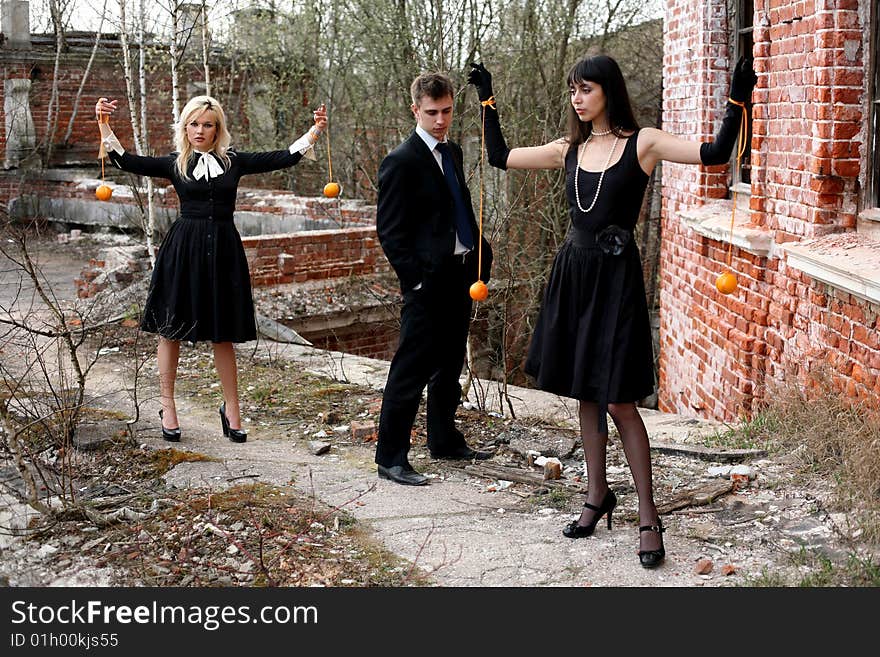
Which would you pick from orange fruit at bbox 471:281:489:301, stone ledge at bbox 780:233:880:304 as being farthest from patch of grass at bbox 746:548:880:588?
orange fruit at bbox 471:281:489:301

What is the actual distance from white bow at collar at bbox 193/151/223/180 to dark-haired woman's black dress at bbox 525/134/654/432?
251 cm

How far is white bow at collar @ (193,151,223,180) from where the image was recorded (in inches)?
237

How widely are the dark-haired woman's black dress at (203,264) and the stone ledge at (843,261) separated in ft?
9.61

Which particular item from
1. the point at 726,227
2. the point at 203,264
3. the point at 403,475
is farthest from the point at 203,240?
the point at 726,227

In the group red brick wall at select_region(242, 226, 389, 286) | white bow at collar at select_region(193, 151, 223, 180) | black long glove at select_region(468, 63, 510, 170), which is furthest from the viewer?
red brick wall at select_region(242, 226, 389, 286)

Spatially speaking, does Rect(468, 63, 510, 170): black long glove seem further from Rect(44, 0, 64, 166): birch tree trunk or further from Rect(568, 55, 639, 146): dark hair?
Rect(44, 0, 64, 166): birch tree trunk

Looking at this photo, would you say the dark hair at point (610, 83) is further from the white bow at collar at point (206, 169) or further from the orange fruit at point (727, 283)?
the white bow at collar at point (206, 169)

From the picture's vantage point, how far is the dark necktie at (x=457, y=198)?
17.7 feet

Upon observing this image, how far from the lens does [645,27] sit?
52.3 ft

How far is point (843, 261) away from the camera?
5.12 m

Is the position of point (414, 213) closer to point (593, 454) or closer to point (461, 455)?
point (461, 455)

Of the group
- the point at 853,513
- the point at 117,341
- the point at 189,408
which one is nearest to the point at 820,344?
the point at 853,513

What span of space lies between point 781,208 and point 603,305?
235 centimetres

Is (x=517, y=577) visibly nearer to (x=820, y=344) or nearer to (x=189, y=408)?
(x=820, y=344)
